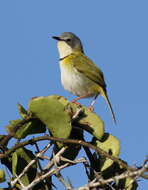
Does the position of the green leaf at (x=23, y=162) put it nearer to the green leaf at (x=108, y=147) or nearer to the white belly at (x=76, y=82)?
the green leaf at (x=108, y=147)

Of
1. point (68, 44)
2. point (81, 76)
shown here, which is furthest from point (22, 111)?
point (68, 44)

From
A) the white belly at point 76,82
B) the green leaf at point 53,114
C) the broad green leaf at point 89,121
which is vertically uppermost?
the green leaf at point 53,114

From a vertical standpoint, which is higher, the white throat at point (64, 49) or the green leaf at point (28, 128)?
the green leaf at point (28, 128)

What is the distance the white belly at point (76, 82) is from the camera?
246 inches

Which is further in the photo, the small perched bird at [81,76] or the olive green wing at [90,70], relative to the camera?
the olive green wing at [90,70]

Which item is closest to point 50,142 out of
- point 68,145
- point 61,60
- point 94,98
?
point 68,145

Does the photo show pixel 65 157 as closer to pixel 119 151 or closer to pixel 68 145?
pixel 68 145

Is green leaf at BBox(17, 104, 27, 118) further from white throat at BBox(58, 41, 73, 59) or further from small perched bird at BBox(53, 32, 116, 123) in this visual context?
white throat at BBox(58, 41, 73, 59)

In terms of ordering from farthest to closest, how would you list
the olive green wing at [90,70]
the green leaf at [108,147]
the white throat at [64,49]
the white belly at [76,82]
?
the white throat at [64,49]
the olive green wing at [90,70]
the white belly at [76,82]
the green leaf at [108,147]

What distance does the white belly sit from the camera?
20.5ft

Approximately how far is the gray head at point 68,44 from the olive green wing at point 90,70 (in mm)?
280

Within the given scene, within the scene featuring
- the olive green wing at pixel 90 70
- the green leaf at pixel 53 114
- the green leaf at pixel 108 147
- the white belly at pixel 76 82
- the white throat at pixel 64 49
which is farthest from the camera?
the white throat at pixel 64 49

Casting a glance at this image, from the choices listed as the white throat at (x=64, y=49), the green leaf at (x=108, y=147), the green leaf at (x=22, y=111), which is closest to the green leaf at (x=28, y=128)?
the green leaf at (x=22, y=111)

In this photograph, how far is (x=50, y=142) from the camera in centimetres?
308
